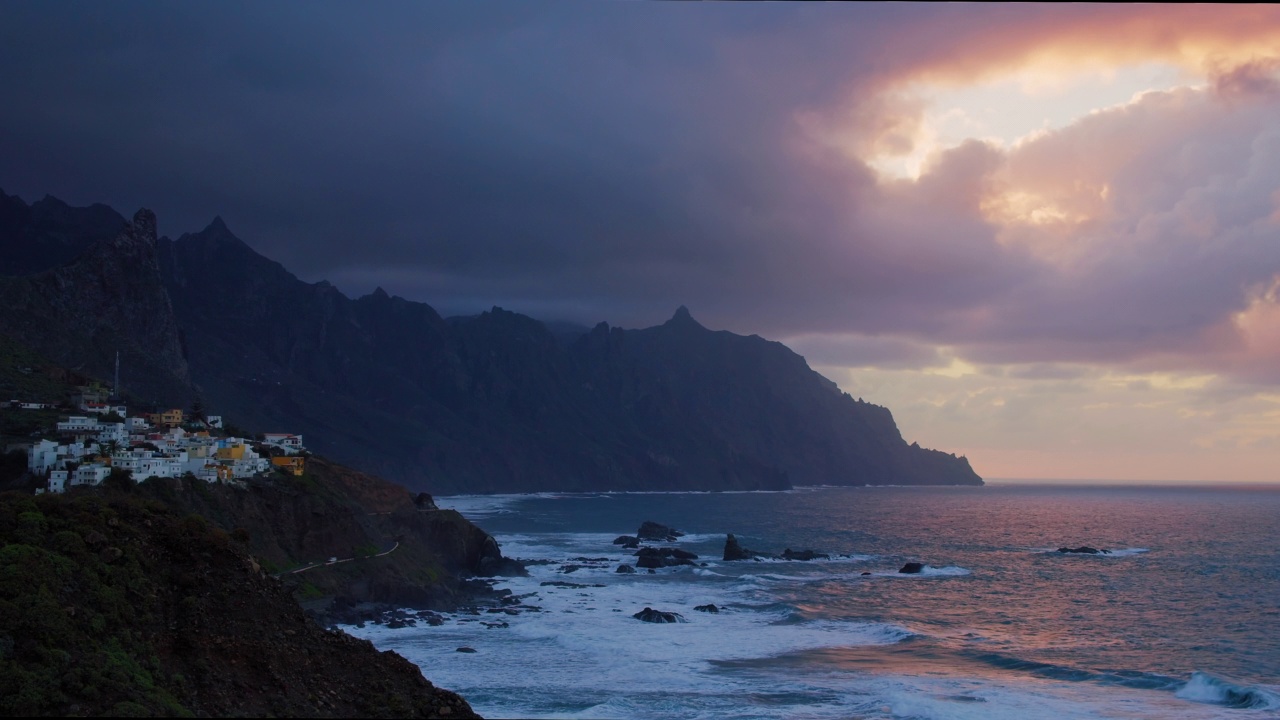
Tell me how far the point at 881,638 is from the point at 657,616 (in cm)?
1344

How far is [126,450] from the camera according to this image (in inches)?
2391

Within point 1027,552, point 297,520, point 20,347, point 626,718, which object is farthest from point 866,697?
point 20,347

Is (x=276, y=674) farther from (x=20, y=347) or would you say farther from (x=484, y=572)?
(x=20, y=347)

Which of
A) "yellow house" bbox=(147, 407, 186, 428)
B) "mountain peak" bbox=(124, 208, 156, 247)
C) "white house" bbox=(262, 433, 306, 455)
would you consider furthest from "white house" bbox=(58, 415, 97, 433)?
"mountain peak" bbox=(124, 208, 156, 247)

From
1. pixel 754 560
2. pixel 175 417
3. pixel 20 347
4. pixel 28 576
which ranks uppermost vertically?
pixel 20 347

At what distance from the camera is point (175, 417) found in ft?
269

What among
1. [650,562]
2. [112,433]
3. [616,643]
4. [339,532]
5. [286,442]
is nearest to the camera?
[616,643]

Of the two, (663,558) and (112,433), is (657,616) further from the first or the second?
(112,433)

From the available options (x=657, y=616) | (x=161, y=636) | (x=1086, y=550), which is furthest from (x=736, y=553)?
(x=161, y=636)

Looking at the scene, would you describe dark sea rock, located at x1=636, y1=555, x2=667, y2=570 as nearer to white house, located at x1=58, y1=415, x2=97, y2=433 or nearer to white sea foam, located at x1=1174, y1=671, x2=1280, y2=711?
white house, located at x1=58, y1=415, x2=97, y2=433

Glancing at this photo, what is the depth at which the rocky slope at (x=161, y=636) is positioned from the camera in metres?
18.4

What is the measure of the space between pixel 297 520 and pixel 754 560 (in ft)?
163

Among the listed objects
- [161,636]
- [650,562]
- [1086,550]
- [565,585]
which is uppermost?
[161,636]

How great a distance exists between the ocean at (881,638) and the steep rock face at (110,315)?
222ft
